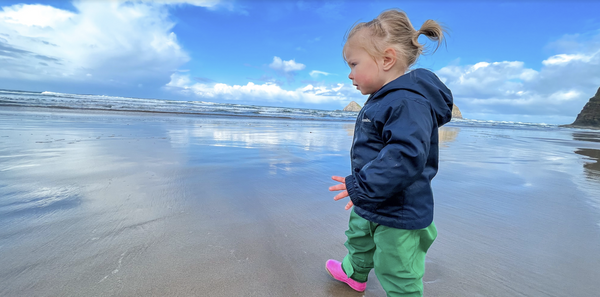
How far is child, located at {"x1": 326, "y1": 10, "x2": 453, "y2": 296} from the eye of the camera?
1.09 m

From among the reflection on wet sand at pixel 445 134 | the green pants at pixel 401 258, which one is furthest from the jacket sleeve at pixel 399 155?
the reflection on wet sand at pixel 445 134

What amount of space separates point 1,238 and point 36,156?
2.80m

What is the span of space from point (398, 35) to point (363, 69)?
0.22 metres

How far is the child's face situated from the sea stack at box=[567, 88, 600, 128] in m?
42.0

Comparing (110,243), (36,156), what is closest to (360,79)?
(110,243)

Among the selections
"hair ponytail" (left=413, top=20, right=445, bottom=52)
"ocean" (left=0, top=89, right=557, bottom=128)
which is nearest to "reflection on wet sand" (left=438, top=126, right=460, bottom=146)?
"hair ponytail" (left=413, top=20, right=445, bottom=52)

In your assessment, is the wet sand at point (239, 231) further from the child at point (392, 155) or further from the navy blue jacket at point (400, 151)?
the navy blue jacket at point (400, 151)

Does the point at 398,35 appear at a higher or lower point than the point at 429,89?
higher

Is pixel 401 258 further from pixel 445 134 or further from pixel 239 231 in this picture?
pixel 445 134

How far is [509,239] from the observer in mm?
1966

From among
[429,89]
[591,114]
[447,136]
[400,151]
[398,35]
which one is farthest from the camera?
[591,114]

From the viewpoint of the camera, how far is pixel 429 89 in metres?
1.19

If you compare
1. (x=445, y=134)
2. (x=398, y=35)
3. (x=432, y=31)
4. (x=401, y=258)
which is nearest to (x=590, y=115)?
(x=445, y=134)

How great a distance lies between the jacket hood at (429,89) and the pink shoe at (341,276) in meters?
0.93
